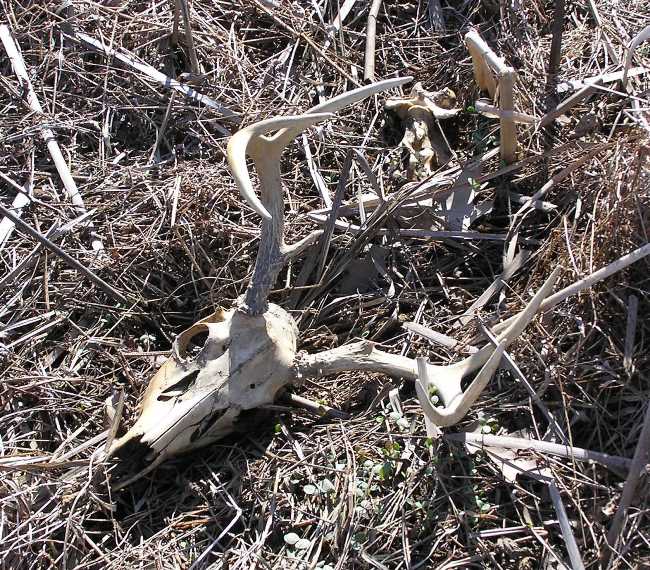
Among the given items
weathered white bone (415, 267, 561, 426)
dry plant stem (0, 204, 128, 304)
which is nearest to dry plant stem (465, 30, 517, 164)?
weathered white bone (415, 267, 561, 426)

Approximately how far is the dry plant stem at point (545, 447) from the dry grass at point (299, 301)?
0.12 feet

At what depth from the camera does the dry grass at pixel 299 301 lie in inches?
100

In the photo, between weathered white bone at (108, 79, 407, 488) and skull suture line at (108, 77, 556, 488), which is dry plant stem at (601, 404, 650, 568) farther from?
weathered white bone at (108, 79, 407, 488)

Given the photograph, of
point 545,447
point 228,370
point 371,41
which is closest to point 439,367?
point 545,447

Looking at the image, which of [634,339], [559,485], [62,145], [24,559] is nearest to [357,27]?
[62,145]

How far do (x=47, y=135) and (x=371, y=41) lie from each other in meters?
1.49

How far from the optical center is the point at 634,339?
2.68 metres

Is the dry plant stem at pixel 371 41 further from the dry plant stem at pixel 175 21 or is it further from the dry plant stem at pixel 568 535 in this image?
the dry plant stem at pixel 568 535

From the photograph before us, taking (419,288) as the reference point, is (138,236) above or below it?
above

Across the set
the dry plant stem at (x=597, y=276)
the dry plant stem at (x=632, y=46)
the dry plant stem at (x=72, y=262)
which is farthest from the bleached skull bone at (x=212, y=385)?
the dry plant stem at (x=632, y=46)

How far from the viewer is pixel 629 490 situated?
2.35 meters

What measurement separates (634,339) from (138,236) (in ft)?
6.06

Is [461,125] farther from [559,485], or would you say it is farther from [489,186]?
[559,485]

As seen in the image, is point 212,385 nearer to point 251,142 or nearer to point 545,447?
point 251,142
